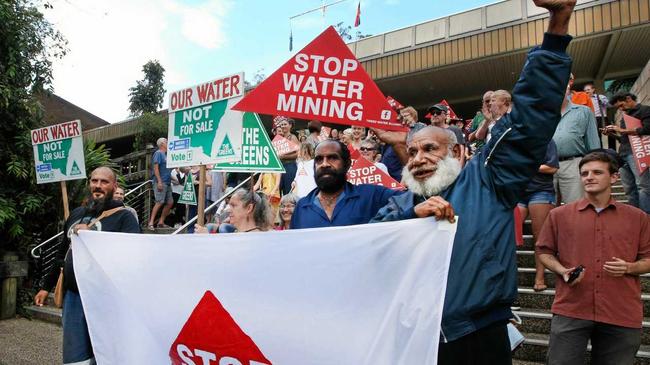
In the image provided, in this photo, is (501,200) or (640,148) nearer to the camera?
(501,200)

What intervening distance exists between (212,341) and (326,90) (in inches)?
62.2

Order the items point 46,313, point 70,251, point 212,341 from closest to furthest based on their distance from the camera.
A: 1. point 212,341
2. point 70,251
3. point 46,313

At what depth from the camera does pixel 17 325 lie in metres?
6.65

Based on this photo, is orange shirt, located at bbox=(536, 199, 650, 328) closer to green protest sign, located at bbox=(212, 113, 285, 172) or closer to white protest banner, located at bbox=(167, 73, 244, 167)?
white protest banner, located at bbox=(167, 73, 244, 167)

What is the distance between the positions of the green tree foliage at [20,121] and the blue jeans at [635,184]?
8.13 m

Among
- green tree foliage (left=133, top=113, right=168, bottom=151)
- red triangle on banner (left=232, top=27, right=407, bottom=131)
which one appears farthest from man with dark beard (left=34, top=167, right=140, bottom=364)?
green tree foliage (left=133, top=113, right=168, bottom=151)

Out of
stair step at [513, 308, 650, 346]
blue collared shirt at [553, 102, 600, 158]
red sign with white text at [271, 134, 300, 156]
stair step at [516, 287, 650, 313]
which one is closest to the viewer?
stair step at [513, 308, 650, 346]

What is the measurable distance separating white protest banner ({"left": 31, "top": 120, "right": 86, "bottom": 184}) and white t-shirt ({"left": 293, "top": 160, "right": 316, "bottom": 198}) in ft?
7.43

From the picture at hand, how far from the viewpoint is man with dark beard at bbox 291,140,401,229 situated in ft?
9.00

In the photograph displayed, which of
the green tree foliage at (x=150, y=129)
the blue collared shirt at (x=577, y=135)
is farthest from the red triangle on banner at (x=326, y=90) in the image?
the green tree foliage at (x=150, y=129)

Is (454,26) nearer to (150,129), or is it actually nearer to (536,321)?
(536,321)

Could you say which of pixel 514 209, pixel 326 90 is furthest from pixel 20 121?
pixel 514 209

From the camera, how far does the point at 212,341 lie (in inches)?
89.0

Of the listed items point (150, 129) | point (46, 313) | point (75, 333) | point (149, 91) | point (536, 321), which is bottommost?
point (46, 313)
